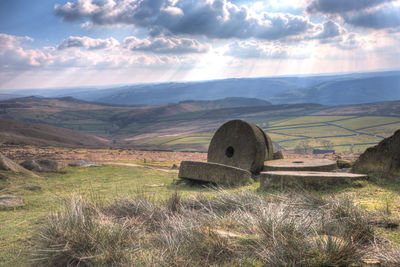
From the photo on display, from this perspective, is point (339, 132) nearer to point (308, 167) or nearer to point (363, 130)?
point (363, 130)

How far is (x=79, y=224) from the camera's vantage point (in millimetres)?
5535

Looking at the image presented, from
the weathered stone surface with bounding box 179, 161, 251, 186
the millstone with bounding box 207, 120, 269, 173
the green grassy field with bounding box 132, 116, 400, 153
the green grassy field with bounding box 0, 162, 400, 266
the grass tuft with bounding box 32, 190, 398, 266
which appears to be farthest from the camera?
the green grassy field with bounding box 132, 116, 400, 153

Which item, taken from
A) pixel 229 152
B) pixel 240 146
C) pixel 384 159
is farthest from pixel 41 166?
pixel 384 159

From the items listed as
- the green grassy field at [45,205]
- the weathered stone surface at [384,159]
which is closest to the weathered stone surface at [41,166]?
the green grassy field at [45,205]

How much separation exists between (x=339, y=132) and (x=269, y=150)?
12987 cm

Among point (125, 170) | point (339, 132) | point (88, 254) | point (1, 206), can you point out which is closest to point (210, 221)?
point (88, 254)

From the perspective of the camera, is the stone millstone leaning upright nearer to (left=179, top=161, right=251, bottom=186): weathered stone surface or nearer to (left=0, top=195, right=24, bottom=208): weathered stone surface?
(left=179, top=161, right=251, bottom=186): weathered stone surface

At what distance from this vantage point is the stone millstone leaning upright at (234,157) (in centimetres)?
1284

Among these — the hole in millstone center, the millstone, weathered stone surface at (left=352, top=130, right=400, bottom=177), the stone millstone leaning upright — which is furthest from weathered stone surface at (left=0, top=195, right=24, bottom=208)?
weathered stone surface at (left=352, top=130, right=400, bottom=177)

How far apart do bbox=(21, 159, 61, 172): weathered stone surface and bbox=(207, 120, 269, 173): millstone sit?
9.38 metres

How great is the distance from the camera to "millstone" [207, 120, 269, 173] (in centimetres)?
1494

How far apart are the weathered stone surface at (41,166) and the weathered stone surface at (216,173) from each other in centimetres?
917

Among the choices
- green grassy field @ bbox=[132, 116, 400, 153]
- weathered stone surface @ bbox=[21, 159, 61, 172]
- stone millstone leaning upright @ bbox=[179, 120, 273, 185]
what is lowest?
green grassy field @ bbox=[132, 116, 400, 153]

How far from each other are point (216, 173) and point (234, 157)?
2.83 meters
